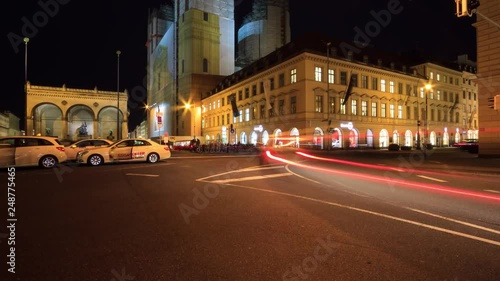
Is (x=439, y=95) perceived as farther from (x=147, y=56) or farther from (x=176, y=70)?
(x=147, y=56)

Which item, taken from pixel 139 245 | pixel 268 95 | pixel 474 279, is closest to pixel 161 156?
pixel 139 245

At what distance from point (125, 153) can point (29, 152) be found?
4.71m

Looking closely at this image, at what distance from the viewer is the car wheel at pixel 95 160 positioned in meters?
17.8

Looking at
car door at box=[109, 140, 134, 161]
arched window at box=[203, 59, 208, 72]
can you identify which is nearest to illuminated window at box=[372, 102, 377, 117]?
car door at box=[109, 140, 134, 161]

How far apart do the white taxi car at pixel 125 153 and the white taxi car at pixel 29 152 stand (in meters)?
1.45

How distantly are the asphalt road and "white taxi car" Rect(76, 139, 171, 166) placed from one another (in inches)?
348

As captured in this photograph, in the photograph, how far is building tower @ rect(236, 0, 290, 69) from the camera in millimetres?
91938

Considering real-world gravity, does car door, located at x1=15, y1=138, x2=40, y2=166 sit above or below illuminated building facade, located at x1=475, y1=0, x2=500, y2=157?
below

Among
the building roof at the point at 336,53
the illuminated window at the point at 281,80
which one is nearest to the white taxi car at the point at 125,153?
the building roof at the point at 336,53

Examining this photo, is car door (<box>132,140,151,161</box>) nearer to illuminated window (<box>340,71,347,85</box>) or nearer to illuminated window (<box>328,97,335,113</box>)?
illuminated window (<box>328,97,335,113</box>)

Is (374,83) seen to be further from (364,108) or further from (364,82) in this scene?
(364,108)

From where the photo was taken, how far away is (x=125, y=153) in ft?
61.2

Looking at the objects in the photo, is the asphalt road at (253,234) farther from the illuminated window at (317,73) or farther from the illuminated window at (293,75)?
the illuminated window at (293,75)

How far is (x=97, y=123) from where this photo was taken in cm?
7581
